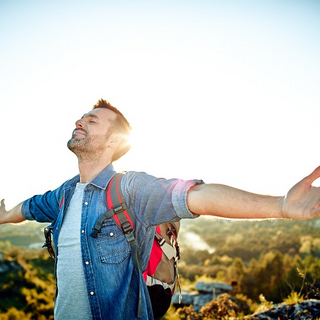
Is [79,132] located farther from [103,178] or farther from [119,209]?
[119,209]

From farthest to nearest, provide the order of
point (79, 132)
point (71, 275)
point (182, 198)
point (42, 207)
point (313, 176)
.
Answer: point (42, 207)
point (79, 132)
point (71, 275)
point (182, 198)
point (313, 176)

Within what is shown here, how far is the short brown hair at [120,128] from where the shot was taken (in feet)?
10.4

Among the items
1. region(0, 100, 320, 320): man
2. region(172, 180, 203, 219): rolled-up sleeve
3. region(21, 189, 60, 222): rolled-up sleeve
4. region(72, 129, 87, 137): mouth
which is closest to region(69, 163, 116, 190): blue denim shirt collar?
region(0, 100, 320, 320): man

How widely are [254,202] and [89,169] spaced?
1.88m

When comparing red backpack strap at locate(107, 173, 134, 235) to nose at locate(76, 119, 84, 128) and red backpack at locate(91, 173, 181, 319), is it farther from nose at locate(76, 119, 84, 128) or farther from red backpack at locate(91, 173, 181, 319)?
nose at locate(76, 119, 84, 128)

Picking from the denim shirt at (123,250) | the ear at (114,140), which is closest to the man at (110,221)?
the denim shirt at (123,250)

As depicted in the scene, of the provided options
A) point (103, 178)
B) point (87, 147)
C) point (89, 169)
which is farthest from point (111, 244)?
point (87, 147)

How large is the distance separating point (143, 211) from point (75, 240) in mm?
693

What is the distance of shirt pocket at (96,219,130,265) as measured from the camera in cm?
211

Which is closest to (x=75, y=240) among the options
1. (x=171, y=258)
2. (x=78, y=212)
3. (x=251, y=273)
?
(x=78, y=212)

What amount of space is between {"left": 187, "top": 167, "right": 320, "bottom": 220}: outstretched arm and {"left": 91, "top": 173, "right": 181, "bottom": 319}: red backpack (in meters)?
0.58

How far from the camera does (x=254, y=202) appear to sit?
1.50m

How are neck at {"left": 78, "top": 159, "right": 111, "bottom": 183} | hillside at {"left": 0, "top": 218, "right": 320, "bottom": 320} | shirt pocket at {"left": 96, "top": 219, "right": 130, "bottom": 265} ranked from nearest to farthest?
1. shirt pocket at {"left": 96, "top": 219, "right": 130, "bottom": 265}
2. neck at {"left": 78, "top": 159, "right": 111, "bottom": 183}
3. hillside at {"left": 0, "top": 218, "right": 320, "bottom": 320}

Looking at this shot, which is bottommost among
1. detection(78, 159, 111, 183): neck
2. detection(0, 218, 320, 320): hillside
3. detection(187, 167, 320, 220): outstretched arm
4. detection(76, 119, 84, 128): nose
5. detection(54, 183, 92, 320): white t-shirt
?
detection(0, 218, 320, 320): hillside
